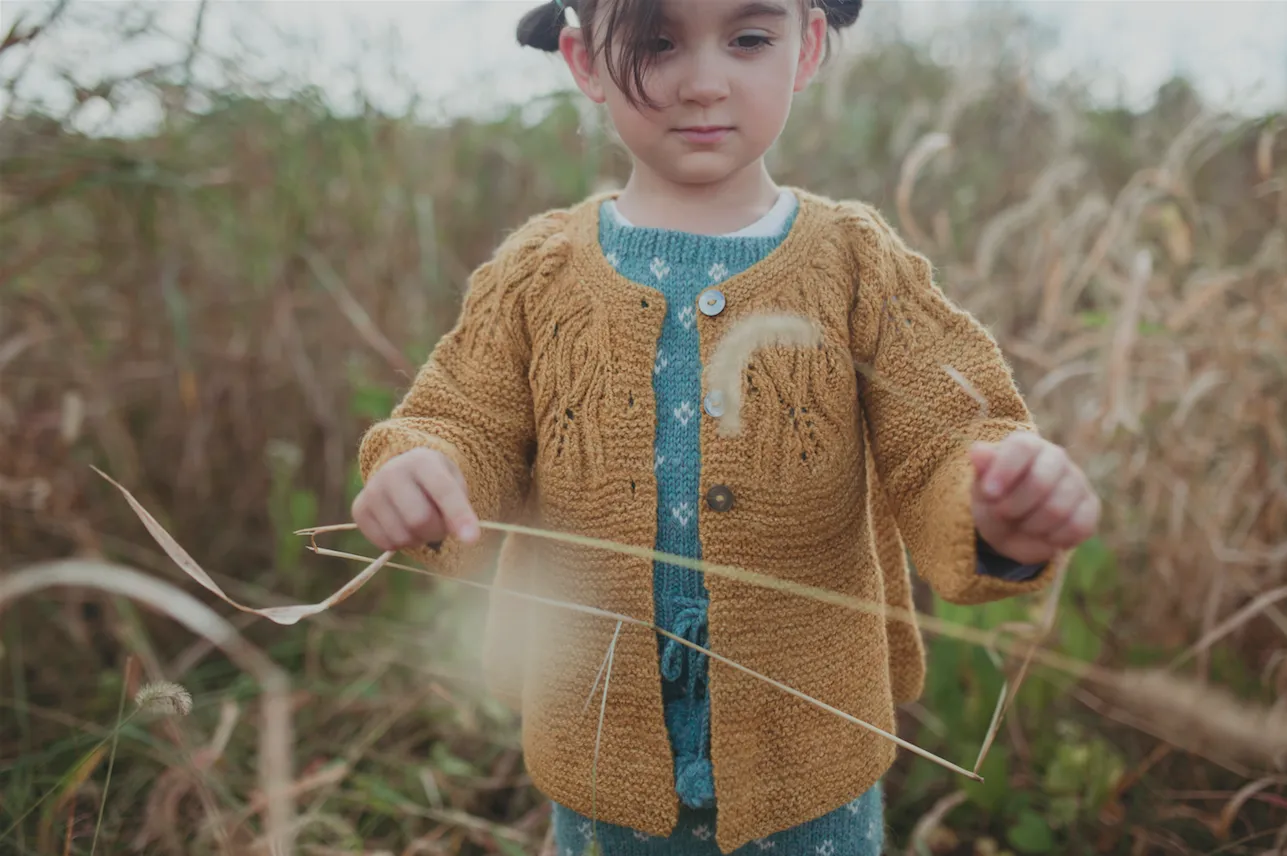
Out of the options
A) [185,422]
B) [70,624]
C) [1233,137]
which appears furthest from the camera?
[185,422]

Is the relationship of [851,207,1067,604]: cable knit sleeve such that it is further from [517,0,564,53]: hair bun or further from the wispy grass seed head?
the wispy grass seed head

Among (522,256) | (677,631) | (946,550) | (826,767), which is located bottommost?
(826,767)

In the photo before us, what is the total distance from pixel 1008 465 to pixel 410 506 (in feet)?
1.62

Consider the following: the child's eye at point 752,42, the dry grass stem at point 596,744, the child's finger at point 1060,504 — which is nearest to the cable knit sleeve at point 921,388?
the child's finger at point 1060,504

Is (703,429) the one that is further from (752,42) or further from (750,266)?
(752,42)

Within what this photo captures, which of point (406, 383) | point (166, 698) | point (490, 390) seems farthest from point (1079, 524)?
point (406, 383)

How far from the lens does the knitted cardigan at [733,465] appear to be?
107cm

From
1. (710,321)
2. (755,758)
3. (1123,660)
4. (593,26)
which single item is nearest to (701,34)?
(593,26)

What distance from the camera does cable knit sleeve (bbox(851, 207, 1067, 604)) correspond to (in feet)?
3.25

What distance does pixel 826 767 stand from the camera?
3.72 feet

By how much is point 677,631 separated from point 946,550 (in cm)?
30

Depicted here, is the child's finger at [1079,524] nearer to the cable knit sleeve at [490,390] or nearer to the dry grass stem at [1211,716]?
the dry grass stem at [1211,716]

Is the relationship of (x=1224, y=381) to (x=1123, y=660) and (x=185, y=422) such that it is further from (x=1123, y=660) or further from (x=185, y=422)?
(x=185, y=422)

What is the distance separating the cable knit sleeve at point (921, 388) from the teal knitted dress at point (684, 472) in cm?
12
